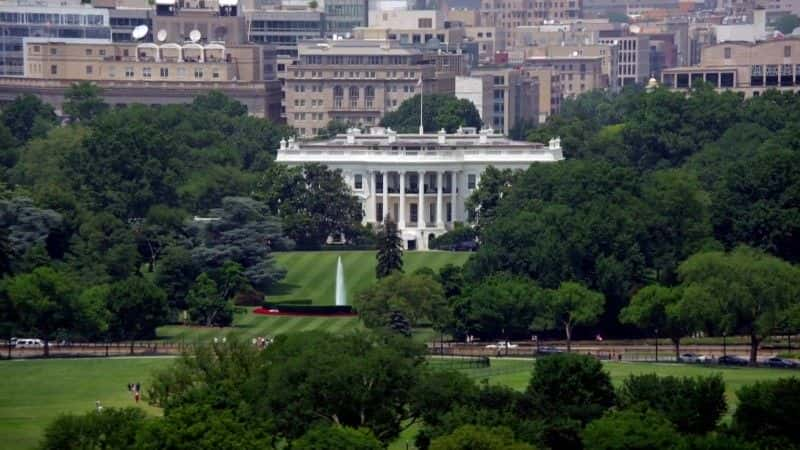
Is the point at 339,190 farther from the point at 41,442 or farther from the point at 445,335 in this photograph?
the point at 41,442

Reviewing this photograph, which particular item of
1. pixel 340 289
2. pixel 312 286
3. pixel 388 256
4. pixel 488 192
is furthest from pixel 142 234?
pixel 488 192

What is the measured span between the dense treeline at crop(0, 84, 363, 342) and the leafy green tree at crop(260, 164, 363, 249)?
0.05 metres

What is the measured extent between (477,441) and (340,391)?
29.1 ft

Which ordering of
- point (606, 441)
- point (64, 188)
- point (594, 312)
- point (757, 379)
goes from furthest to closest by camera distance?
point (64, 188), point (594, 312), point (757, 379), point (606, 441)

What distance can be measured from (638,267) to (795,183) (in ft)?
42.5

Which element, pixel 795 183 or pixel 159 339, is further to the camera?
pixel 795 183

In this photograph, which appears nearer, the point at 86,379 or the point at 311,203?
the point at 86,379

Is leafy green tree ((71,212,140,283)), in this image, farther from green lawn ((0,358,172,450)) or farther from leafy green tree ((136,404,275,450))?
leafy green tree ((136,404,275,450))

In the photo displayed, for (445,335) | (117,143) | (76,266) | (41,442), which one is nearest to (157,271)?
(76,266)

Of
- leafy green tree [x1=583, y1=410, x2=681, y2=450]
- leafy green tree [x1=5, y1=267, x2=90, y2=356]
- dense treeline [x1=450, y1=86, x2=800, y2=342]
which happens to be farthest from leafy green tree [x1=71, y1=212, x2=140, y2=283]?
leafy green tree [x1=583, y1=410, x2=681, y2=450]

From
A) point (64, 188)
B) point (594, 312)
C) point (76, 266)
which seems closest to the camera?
point (594, 312)

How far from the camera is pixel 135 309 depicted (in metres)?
158

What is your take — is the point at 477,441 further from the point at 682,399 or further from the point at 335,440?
the point at 682,399

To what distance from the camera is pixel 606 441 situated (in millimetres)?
115812
